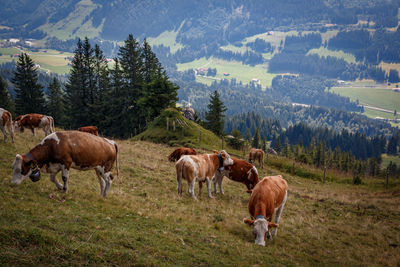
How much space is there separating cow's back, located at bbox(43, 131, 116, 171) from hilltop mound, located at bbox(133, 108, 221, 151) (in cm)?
2423

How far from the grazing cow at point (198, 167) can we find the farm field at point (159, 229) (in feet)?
3.26

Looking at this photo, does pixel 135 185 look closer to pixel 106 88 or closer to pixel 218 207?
pixel 218 207

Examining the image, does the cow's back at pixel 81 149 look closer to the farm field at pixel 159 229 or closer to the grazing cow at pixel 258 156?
the farm field at pixel 159 229

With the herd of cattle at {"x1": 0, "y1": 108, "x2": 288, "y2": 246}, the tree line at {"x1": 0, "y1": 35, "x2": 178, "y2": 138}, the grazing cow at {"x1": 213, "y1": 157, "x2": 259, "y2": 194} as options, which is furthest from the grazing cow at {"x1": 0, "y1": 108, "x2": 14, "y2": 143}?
the tree line at {"x1": 0, "y1": 35, "x2": 178, "y2": 138}

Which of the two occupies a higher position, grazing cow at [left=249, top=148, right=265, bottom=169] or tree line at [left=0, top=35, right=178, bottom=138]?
tree line at [left=0, top=35, right=178, bottom=138]

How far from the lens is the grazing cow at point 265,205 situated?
10.7 meters

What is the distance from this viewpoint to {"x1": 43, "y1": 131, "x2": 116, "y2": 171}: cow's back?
10.6 meters

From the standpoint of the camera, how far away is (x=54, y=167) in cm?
1067

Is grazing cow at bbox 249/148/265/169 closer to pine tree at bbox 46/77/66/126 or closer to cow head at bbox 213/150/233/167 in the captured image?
cow head at bbox 213/150/233/167

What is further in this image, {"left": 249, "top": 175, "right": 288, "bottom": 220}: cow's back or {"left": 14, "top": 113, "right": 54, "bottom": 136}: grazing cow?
{"left": 14, "top": 113, "right": 54, "bottom": 136}: grazing cow

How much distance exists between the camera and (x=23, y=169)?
397 inches

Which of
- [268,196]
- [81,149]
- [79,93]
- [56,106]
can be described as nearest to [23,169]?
[81,149]

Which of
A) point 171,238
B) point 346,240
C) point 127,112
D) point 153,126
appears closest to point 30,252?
point 171,238

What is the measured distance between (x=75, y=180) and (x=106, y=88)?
52137mm
